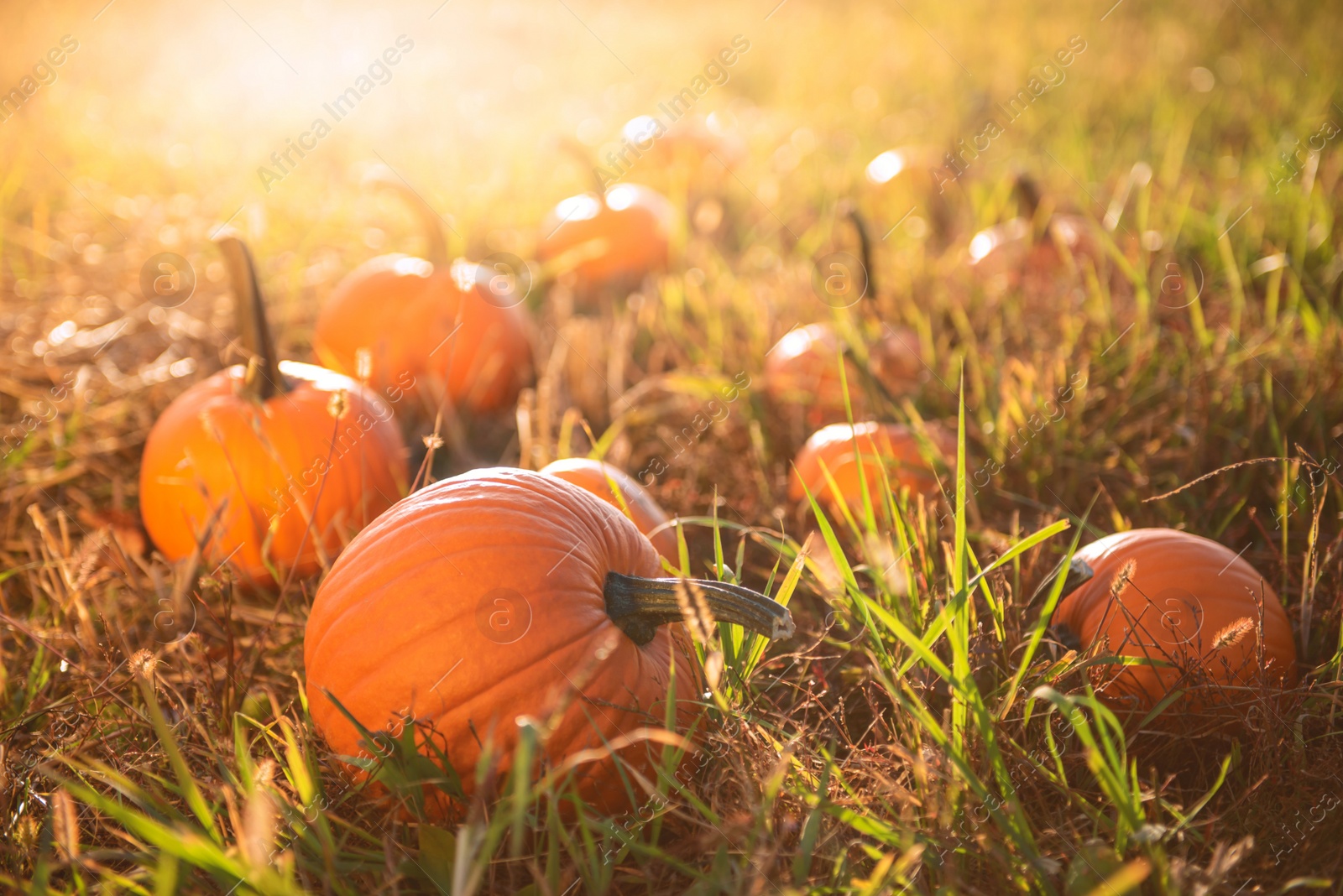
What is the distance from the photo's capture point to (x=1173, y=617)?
1.73m

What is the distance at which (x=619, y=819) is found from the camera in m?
1.56

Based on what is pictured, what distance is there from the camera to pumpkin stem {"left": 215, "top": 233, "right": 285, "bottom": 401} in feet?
7.87

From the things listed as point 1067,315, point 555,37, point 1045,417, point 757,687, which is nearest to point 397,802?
point 757,687

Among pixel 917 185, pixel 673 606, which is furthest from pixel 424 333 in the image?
pixel 917 185

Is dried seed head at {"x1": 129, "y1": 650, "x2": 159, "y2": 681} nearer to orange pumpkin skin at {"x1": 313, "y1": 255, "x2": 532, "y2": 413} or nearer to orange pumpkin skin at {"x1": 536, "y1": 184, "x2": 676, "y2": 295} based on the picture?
orange pumpkin skin at {"x1": 313, "y1": 255, "x2": 532, "y2": 413}

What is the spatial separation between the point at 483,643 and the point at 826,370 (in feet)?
5.62

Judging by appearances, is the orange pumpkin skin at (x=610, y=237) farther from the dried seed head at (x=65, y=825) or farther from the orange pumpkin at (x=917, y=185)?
the dried seed head at (x=65, y=825)

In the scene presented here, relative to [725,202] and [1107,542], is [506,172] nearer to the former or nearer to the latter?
[725,202]

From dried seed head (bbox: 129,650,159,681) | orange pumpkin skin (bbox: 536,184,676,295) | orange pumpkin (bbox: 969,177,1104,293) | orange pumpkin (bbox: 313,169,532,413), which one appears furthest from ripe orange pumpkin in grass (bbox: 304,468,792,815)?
orange pumpkin skin (bbox: 536,184,676,295)

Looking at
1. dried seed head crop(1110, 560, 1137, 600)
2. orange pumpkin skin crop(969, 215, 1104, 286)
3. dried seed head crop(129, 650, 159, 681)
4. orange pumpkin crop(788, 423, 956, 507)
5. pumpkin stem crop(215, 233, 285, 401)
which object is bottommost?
orange pumpkin crop(788, 423, 956, 507)

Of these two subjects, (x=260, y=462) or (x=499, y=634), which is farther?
(x=260, y=462)

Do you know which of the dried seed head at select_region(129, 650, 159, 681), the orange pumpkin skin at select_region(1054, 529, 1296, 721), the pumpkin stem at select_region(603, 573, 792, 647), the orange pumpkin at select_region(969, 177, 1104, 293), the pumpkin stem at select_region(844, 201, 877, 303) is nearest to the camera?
the dried seed head at select_region(129, 650, 159, 681)

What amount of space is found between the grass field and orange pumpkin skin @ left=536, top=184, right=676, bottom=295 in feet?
0.53

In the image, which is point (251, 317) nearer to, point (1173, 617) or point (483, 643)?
point (483, 643)
